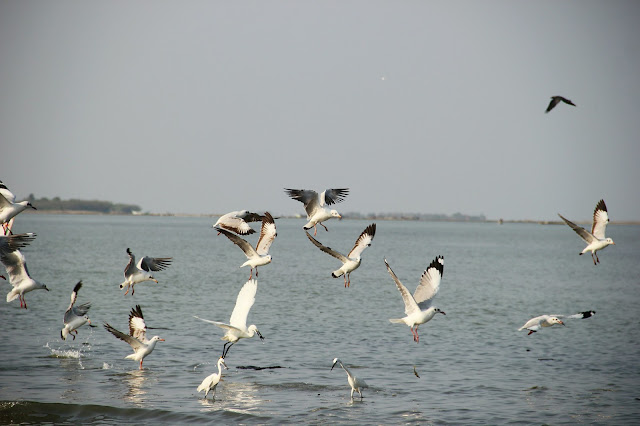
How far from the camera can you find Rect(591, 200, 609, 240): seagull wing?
1869 cm

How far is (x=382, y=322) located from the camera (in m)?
30.8

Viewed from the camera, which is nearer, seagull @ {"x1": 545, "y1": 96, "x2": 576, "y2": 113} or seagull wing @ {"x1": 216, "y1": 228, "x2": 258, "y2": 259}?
seagull wing @ {"x1": 216, "y1": 228, "x2": 258, "y2": 259}

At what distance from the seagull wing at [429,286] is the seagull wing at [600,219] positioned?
5083 mm

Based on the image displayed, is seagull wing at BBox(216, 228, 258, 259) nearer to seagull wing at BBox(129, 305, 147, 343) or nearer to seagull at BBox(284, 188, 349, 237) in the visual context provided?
seagull at BBox(284, 188, 349, 237)

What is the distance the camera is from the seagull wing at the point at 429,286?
1664 centimetres

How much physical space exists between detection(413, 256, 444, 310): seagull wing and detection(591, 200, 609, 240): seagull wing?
200 inches

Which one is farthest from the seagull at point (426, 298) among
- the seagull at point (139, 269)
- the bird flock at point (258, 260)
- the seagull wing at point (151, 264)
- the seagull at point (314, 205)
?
the seagull wing at point (151, 264)

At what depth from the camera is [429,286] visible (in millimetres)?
16750

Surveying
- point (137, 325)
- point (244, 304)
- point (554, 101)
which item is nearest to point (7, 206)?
point (137, 325)

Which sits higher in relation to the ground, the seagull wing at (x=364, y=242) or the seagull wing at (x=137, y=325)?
the seagull wing at (x=364, y=242)

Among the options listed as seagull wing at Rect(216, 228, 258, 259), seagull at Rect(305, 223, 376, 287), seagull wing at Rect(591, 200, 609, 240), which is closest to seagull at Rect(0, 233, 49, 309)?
seagull wing at Rect(216, 228, 258, 259)

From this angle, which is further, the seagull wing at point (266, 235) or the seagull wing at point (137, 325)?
the seagull wing at point (137, 325)

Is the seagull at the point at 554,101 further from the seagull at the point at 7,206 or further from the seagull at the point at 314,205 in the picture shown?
the seagull at the point at 7,206

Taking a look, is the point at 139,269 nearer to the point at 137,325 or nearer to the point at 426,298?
the point at 137,325
